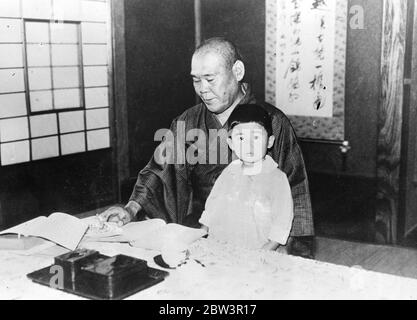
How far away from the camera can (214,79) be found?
2316 millimetres

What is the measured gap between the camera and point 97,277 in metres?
1.29

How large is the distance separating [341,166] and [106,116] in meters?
2.25

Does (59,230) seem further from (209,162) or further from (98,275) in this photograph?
(209,162)

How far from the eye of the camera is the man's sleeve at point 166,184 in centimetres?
235

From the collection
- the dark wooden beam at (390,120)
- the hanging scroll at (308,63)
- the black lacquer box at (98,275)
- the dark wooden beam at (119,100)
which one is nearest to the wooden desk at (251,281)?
the black lacquer box at (98,275)

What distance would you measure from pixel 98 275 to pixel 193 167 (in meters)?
1.26

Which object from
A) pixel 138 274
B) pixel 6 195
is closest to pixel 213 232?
pixel 138 274

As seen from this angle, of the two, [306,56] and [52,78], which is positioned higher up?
[306,56]

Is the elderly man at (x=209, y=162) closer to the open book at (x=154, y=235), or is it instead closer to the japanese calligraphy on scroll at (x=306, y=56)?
the open book at (x=154, y=235)

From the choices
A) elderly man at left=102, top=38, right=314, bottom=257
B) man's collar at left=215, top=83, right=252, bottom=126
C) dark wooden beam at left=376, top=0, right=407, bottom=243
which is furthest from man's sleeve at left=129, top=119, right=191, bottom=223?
dark wooden beam at left=376, top=0, right=407, bottom=243

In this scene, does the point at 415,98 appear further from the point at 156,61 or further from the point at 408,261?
the point at 156,61

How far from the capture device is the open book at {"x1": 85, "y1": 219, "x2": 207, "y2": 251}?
1.65 m

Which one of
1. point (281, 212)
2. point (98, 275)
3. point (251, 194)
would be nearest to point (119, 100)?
point (251, 194)

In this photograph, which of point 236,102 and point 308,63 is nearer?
point 236,102
